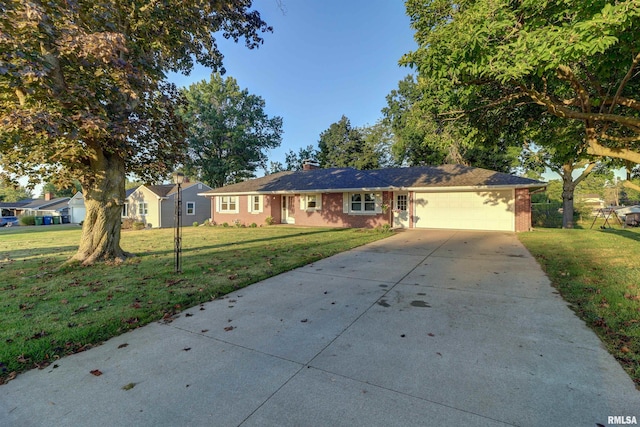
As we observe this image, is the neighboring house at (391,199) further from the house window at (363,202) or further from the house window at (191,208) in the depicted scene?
the house window at (191,208)

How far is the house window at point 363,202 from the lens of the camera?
57.7 ft

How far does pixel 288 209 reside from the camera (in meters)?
21.6

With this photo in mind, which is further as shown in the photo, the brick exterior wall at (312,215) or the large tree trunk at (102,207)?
the brick exterior wall at (312,215)

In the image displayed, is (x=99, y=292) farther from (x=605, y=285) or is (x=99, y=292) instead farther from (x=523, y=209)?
(x=523, y=209)

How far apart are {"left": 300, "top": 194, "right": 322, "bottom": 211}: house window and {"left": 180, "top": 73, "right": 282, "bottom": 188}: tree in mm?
15663

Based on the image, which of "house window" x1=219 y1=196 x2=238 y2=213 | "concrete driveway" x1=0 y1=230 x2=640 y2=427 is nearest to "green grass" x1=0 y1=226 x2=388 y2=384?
"concrete driveway" x1=0 y1=230 x2=640 y2=427

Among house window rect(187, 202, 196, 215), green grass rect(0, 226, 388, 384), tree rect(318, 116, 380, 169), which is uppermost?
tree rect(318, 116, 380, 169)

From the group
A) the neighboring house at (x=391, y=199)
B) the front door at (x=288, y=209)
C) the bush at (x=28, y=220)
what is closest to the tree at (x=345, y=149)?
the neighboring house at (x=391, y=199)

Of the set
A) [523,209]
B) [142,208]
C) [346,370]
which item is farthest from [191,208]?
[346,370]

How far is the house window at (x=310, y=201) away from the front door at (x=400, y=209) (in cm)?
498

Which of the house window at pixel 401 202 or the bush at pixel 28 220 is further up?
the house window at pixel 401 202

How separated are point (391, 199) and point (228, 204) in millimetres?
12840

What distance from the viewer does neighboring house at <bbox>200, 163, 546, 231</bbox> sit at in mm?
14766

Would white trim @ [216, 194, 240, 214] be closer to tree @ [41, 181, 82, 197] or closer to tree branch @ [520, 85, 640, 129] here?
tree @ [41, 181, 82, 197]
